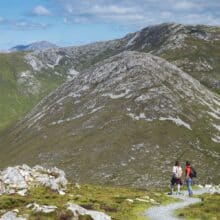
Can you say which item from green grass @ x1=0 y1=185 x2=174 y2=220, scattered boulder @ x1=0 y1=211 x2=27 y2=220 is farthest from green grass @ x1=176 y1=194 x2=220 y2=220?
scattered boulder @ x1=0 y1=211 x2=27 y2=220

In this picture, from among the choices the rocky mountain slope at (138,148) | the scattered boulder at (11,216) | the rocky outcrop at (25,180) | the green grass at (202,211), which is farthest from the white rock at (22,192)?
the rocky mountain slope at (138,148)

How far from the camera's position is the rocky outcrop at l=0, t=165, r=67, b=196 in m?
64.4

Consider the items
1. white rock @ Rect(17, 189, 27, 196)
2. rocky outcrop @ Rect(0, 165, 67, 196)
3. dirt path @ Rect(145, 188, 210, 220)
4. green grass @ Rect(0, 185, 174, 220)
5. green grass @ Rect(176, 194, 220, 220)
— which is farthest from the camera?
rocky outcrop @ Rect(0, 165, 67, 196)

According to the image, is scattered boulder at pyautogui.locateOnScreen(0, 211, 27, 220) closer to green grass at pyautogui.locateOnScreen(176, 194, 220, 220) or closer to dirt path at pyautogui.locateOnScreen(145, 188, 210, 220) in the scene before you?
dirt path at pyautogui.locateOnScreen(145, 188, 210, 220)

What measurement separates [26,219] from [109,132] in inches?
5932

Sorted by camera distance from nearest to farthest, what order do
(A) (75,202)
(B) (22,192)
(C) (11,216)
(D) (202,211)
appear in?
(C) (11,216)
(D) (202,211)
(A) (75,202)
(B) (22,192)

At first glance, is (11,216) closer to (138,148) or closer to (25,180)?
(25,180)

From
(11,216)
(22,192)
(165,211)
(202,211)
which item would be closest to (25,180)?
(22,192)

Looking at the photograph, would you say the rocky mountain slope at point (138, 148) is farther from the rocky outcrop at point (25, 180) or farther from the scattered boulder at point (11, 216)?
the scattered boulder at point (11, 216)

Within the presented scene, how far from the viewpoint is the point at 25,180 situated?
68.0 m

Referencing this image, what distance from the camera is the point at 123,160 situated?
172 metres

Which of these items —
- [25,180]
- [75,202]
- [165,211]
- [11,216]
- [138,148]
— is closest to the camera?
[11,216]

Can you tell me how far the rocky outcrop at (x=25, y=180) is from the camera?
64381 mm

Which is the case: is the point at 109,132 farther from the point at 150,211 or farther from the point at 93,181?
the point at 150,211
